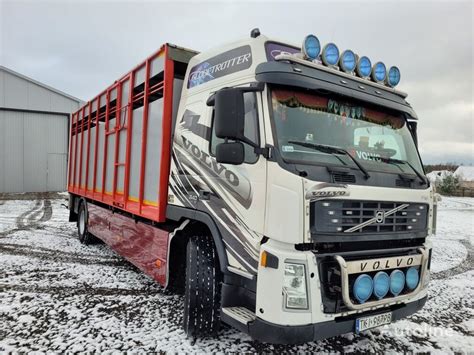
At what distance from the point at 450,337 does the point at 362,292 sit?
185cm

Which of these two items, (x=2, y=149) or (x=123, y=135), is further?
(x=2, y=149)

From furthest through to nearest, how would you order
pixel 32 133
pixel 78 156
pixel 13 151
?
pixel 32 133 → pixel 13 151 → pixel 78 156

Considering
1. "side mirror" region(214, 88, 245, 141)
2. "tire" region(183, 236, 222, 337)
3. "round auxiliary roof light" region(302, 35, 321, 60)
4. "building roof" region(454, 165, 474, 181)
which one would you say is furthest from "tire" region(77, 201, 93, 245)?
"building roof" region(454, 165, 474, 181)

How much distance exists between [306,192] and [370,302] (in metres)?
1.11

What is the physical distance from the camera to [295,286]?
2719 mm

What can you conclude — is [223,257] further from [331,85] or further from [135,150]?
[135,150]

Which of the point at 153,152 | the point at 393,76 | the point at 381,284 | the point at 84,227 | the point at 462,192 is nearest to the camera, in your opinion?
the point at 381,284

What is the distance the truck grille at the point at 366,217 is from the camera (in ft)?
9.23

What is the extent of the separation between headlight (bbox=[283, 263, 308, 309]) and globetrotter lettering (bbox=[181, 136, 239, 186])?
889 mm

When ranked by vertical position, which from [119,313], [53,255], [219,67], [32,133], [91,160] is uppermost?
[32,133]

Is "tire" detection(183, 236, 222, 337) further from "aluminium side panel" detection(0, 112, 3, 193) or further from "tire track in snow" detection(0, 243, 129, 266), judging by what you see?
"aluminium side panel" detection(0, 112, 3, 193)

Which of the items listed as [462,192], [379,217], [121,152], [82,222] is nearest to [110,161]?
[121,152]

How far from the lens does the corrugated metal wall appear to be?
19.4 m

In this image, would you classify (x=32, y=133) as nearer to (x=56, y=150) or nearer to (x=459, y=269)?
(x=56, y=150)
